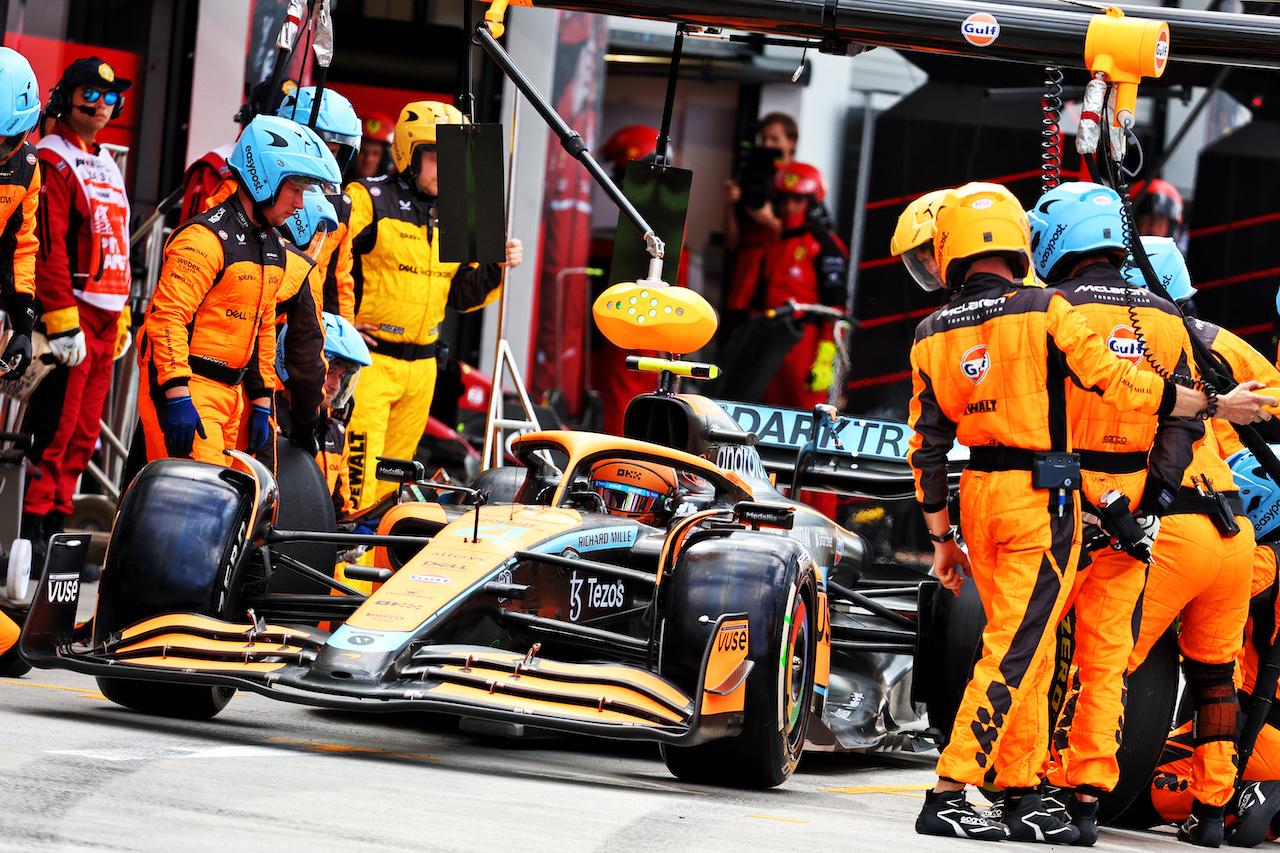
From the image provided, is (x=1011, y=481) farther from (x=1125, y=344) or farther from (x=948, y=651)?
(x=948, y=651)

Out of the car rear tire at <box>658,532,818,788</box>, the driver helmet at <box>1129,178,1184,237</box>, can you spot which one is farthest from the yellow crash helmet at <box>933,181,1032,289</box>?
the driver helmet at <box>1129,178,1184,237</box>

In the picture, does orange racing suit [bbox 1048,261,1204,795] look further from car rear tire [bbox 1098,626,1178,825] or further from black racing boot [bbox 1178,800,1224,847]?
black racing boot [bbox 1178,800,1224,847]

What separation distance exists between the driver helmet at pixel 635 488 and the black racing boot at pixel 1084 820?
2003 mm

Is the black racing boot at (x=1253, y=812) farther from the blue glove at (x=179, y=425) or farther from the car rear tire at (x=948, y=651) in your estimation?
the blue glove at (x=179, y=425)

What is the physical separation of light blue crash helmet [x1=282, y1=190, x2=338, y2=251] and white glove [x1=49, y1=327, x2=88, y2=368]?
47.8 inches

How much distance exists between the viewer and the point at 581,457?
614cm

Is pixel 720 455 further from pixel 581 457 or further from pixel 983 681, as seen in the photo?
pixel 983 681

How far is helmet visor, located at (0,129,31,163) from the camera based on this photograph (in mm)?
6840

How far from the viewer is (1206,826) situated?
5.31 m

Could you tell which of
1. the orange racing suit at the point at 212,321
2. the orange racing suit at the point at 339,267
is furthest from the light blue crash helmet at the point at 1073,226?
the orange racing suit at the point at 339,267

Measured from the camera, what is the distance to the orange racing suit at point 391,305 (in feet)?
28.9

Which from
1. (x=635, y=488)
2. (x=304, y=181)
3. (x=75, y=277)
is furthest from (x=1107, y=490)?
(x=75, y=277)

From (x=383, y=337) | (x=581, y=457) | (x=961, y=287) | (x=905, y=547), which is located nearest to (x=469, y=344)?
(x=383, y=337)

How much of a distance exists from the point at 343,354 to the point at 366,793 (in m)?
4.01
